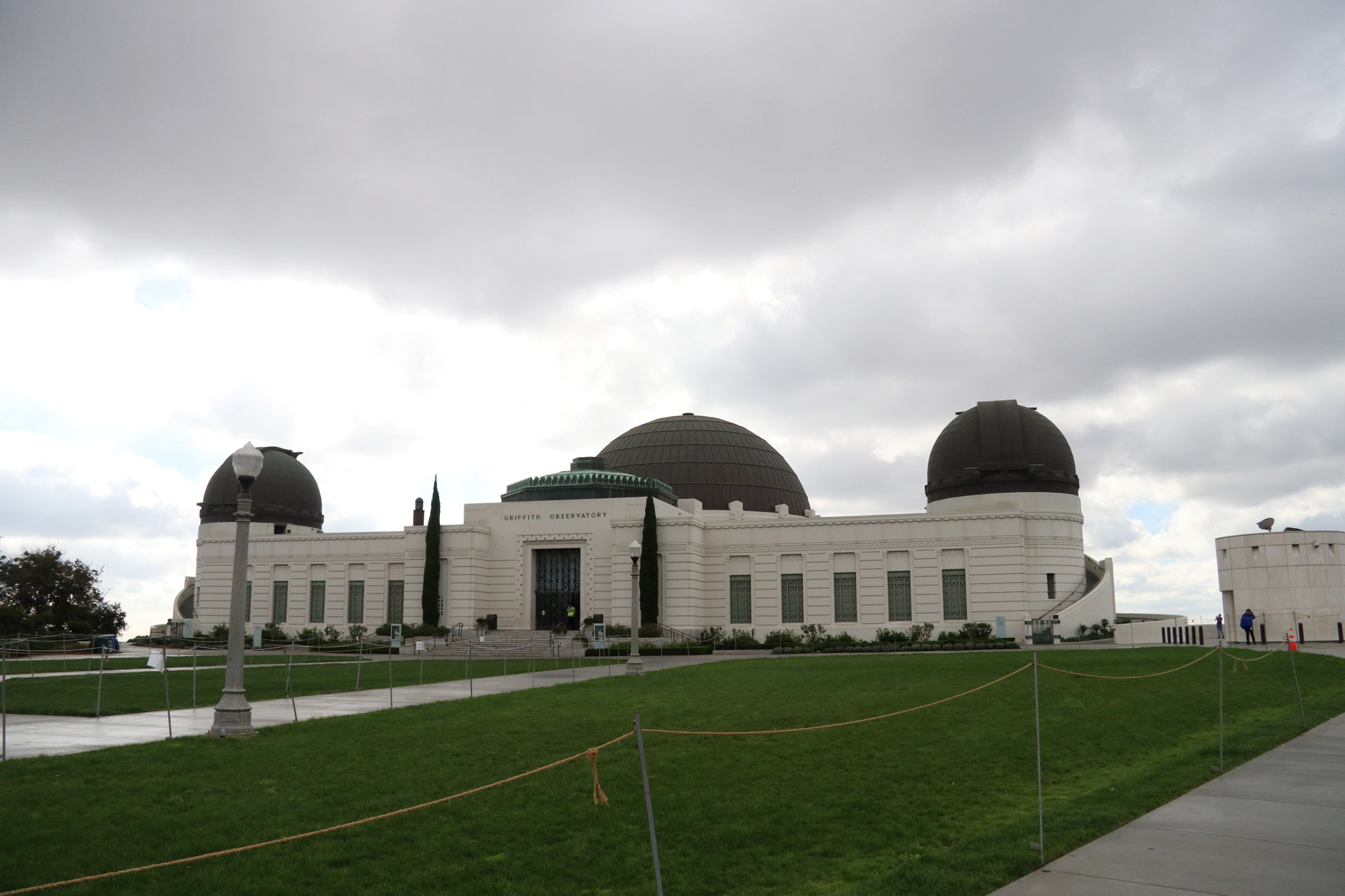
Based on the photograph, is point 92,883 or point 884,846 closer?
point 92,883

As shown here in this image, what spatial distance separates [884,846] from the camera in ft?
31.6

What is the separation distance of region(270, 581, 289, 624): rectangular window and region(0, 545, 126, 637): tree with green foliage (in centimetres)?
946

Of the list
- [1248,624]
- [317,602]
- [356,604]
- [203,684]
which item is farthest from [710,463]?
[203,684]

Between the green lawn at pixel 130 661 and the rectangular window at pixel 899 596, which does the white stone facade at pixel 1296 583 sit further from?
the green lawn at pixel 130 661

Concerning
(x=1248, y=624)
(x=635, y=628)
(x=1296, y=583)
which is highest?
(x=1296, y=583)

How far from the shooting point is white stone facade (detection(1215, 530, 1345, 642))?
43.8 metres

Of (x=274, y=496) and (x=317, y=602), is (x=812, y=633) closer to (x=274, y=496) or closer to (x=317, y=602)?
(x=317, y=602)

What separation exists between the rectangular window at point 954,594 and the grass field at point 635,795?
30588mm

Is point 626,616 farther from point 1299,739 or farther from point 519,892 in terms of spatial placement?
point 519,892

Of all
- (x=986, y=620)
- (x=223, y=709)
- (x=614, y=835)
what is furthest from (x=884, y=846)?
(x=986, y=620)

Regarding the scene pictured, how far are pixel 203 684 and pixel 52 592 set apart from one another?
1394 inches

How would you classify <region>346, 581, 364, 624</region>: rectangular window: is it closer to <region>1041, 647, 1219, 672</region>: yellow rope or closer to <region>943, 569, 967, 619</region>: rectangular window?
<region>943, 569, 967, 619</region>: rectangular window

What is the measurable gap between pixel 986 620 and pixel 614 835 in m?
44.4

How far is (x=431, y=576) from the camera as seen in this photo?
2178 inches
